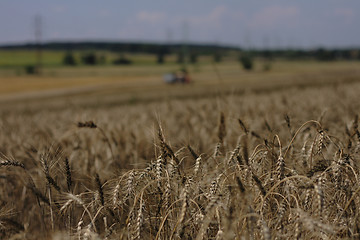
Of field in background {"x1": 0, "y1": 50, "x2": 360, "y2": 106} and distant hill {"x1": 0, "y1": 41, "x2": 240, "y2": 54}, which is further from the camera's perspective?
distant hill {"x1": 0, "y1": 41, "x2": 240, "y2": 54}

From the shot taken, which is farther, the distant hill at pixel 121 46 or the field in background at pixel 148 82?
the distant hill at pixel 121 46

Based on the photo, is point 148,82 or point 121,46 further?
point 121,46

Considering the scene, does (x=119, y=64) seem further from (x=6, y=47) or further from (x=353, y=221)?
(x=353, y=221)

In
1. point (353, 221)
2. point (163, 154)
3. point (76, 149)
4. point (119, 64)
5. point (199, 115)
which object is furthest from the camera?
point (119, 64)

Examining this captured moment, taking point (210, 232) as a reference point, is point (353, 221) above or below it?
above

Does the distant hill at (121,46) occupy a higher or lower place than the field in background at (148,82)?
higher

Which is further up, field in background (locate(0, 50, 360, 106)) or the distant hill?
the distant hill

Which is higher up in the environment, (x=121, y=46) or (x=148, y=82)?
(x=121, y=46)

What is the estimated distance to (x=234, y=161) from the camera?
2.50 meters

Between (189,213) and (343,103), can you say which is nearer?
(189,213)

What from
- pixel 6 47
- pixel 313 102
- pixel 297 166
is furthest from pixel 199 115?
pixel 6 47

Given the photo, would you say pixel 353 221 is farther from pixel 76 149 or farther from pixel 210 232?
pixel 76 149

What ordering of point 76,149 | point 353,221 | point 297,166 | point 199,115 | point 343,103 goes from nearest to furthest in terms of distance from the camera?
point 353,221, point 297,166, point 76,149, point 343,103, point 199,115

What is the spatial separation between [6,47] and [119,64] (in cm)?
9195
